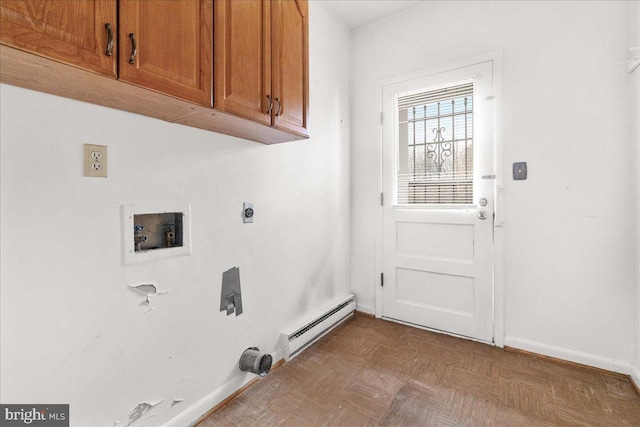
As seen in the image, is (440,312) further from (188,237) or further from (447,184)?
(188,237)

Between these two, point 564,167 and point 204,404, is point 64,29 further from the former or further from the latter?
point 564,167

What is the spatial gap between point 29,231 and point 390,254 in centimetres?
249

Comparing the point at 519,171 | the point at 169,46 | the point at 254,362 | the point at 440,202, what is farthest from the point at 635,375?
the point at 169,46

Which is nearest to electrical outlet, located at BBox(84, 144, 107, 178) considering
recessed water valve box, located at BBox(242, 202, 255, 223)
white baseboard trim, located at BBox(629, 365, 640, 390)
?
recessed water valve box, located at BBox(242, 202, 255, 223)

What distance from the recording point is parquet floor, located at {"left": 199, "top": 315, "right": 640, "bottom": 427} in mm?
1594

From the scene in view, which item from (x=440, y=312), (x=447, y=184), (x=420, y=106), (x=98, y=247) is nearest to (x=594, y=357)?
(x=440, y=312)

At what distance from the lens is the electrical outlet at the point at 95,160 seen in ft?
3.87

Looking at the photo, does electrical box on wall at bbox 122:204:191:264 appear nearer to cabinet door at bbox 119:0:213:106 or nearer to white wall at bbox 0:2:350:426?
white wall at bbox 0:2:350:426

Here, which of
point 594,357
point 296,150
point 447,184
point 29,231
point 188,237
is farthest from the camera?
point 447,184

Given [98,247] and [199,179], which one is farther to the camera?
[199,179]

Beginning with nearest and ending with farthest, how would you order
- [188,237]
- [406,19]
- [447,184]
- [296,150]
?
[188,237], [296,150], [447,184], [406,19]

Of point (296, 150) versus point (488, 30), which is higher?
point (488, 30)

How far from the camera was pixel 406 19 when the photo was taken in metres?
2.72

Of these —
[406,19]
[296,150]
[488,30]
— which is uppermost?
[406,19]
